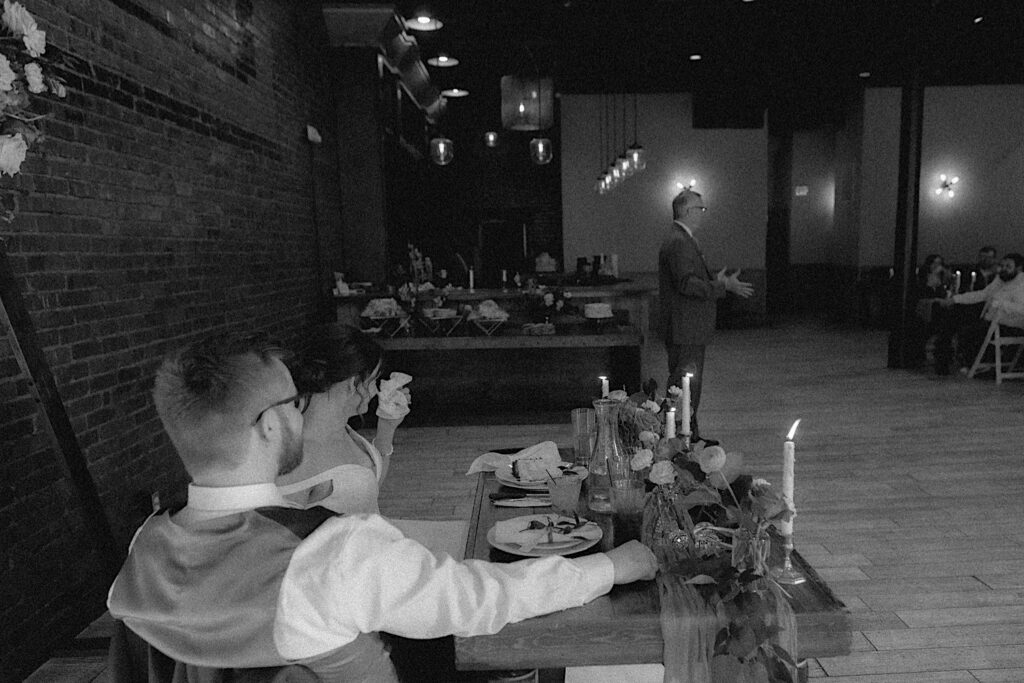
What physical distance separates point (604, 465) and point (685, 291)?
10.5 ft

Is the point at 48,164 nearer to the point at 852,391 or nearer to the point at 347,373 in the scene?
the point at 347,373

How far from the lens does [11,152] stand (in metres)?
2.29

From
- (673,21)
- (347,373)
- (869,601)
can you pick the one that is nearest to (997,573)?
(869,601)

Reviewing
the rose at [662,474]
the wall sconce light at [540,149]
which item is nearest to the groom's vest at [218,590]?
the rose at [662,474]

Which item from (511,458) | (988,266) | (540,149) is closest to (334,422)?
(511,458)

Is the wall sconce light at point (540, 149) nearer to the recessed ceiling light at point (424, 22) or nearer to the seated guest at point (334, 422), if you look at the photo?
the recessed ceiling light at point (424, 22)

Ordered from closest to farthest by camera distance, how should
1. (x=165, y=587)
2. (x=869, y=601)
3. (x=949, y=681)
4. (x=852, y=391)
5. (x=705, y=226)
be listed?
1. (x=165, y=587)
2. (x=949, y=681)
3. (x=869, y=601)
4. (x=852, y=391)
5. (x=705, y=226)

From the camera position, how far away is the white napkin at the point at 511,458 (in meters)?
2.17

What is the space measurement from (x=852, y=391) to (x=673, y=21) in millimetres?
4333

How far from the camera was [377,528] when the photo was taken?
3.76 ft

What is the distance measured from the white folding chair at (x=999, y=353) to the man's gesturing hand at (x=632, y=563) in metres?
6.98

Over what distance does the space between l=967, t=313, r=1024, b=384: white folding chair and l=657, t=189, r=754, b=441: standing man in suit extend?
11.7 feet

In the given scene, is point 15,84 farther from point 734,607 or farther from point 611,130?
point 611,130

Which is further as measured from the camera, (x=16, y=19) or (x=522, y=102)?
(x=522, y=102)
